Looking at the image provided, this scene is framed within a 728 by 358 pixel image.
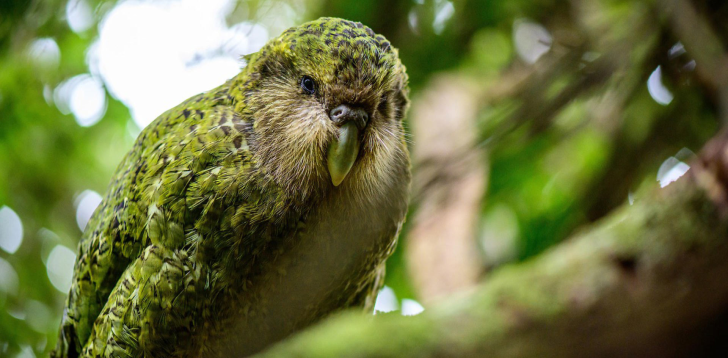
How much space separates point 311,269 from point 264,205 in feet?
0.99

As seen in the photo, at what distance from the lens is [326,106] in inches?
77.5

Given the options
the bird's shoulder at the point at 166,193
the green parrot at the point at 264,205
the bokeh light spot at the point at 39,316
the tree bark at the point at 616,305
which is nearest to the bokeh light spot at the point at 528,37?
the green parrot at the point at 264,205

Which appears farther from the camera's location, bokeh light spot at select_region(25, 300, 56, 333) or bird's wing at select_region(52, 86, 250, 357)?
bokeh light spot at select_region(25, 300, 56, 333)

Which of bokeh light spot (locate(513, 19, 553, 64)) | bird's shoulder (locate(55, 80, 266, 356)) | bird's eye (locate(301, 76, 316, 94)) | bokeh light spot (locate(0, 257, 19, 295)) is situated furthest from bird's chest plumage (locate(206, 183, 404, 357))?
bokeh light spot (locate(0, 257, 19, 295))

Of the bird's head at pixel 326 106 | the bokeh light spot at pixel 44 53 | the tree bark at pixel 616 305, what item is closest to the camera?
the tree bark at pixel 616 305

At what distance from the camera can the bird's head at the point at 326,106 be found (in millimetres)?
1938

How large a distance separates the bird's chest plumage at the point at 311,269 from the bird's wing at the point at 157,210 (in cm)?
26

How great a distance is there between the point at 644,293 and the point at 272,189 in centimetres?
117

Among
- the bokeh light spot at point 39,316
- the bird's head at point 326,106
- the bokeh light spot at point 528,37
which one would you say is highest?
the bokeh light spot at point 528,37

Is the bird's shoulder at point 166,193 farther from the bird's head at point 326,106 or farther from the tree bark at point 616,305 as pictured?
the tree bark at point 616,305

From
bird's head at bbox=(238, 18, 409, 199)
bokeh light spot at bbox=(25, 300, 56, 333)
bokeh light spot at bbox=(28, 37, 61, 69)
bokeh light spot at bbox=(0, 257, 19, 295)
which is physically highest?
bokeh light spot at bbox=(28, 37, 61, 69)

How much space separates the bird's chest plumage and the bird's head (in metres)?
0.12

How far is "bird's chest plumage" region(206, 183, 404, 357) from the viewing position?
2064mm

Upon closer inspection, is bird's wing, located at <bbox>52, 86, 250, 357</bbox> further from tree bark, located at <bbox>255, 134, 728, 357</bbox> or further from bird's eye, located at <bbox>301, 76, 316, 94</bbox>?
tree bark, located at <bbox>255, 134, 728, 357</bbox>
